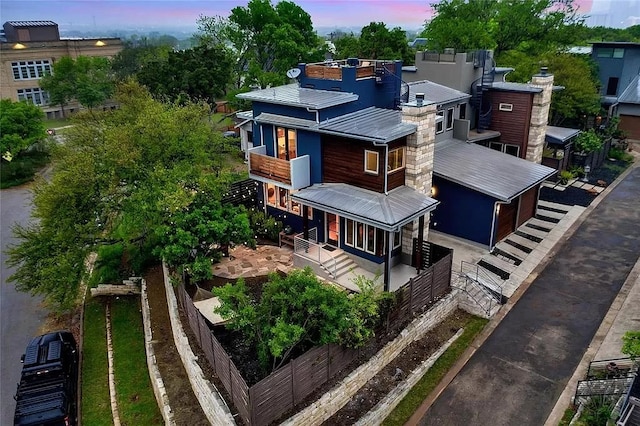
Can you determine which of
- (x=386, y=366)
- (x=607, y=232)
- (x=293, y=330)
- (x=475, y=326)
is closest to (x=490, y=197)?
(x=475, y=326)

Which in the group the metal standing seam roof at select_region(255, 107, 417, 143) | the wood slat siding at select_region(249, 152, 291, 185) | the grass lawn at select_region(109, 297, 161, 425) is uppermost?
the metal standing seam roof at select_region(255, 107, 417, 143)

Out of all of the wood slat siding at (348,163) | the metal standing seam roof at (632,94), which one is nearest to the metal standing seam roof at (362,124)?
the wood slat siding at (348,163)

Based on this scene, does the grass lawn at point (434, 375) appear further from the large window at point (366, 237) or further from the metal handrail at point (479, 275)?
the large window at point (366, 237)

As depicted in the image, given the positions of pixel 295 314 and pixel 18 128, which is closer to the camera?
pixel 295 314

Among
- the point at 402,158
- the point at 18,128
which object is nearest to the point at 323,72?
the point at 402,158

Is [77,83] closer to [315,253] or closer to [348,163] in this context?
[348,163]

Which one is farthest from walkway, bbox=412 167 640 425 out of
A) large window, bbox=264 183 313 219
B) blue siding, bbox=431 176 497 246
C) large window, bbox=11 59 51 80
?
large window, bbox=11 59 51 80

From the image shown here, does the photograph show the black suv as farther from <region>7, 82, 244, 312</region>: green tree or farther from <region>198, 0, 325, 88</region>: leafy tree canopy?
<region>198, 0, 325, 88</region>: leafy tree canopy
